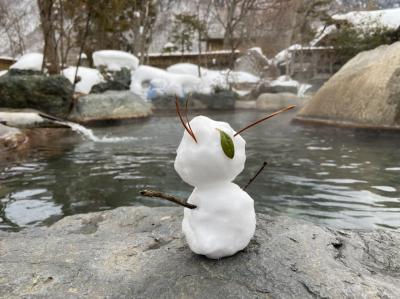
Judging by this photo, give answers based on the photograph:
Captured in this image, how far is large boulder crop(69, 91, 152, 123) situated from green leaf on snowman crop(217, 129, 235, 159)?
989 centimetres

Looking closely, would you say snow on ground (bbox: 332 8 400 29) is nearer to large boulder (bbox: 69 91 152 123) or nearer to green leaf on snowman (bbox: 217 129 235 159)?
large boulder (bbox: 69 91 152 123)

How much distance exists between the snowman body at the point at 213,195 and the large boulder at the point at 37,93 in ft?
31.7

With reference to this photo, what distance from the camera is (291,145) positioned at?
6660 millimetres

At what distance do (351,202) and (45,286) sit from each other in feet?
9.24

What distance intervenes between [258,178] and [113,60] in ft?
43.0

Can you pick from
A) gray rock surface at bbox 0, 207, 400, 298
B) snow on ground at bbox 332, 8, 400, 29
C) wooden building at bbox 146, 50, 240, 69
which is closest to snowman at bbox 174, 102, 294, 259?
gray rock surface at bbox 0, 207, 400, 298

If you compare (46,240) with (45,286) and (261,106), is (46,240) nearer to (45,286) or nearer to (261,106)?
(45,286)

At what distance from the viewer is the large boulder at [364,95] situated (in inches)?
296

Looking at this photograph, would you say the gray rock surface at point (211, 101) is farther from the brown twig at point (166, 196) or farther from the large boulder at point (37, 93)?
the brown twig at point (166, 196)

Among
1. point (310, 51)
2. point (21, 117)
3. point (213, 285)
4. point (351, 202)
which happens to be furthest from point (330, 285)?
point (310, 51)

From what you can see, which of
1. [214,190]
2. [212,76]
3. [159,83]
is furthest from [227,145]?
[212,76]

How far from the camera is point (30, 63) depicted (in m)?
12.6

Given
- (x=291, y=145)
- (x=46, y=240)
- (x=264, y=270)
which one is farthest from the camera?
(x=291, y=145)

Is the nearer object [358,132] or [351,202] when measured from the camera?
[351,202]
